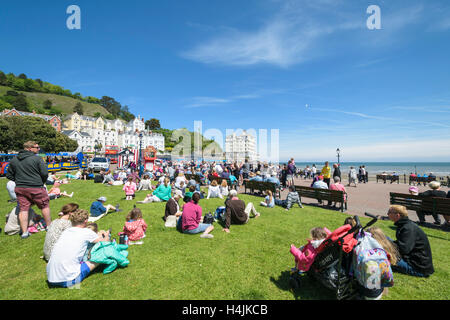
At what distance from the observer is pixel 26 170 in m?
4.83

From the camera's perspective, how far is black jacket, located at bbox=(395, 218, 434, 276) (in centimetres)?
341

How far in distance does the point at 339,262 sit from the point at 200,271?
2392 millimetres

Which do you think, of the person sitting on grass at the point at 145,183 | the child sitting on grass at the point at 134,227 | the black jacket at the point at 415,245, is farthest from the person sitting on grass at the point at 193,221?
the person sitting on grass at the point at 145,183

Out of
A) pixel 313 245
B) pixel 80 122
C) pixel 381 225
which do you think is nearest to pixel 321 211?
pixel 381 225

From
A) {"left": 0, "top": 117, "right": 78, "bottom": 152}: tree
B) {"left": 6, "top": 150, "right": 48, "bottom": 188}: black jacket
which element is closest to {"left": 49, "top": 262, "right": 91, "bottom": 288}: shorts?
{"left": 6, "top": 150, "right": 48, "bottom": 188}: black jacket

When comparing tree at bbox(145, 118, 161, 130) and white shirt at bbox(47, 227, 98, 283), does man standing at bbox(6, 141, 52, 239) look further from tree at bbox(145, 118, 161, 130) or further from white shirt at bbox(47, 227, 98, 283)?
tree at bbox(145, 118, 161, 130)

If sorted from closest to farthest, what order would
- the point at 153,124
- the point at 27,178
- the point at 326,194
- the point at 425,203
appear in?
the point at 27,178 → the point at 425,203 → the point at 326,194 → the point at 153,124

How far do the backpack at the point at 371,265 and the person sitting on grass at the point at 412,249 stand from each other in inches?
A: 48.4

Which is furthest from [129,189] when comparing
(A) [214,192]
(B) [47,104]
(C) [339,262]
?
(B) [47,104]

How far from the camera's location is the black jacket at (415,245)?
3406 mm

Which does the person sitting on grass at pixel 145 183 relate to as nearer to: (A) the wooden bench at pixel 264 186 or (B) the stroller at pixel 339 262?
(A) the wooden bench at pixel 264 186

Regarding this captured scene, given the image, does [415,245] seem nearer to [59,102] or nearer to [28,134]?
[28,134]

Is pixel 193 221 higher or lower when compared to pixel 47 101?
lower

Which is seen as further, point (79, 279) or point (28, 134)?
point (28, 134)
